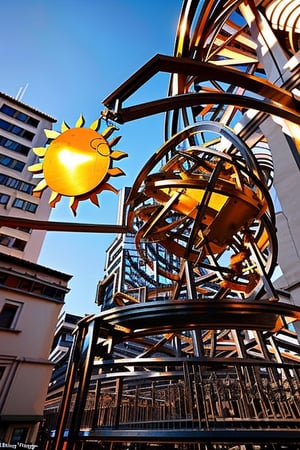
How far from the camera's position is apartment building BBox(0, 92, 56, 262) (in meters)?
20.2

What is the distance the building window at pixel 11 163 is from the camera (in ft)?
73.5

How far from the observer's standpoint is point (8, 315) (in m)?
13.1

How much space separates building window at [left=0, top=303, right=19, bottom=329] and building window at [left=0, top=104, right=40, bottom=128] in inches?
768

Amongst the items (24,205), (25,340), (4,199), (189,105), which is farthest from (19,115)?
(189,105)

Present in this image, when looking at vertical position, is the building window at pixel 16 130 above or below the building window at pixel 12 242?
above

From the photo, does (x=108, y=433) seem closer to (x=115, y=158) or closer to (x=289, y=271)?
(x=115, y=158)

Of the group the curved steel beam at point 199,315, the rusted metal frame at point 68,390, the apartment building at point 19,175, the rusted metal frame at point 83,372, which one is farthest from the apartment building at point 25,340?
the curved steel beam at point 199,315

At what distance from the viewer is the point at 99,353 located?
450cm

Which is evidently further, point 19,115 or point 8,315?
point 19,115

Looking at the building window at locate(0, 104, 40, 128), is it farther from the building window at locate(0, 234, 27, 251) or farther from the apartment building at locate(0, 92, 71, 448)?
the building window at locate(0, 234, 27, 251)

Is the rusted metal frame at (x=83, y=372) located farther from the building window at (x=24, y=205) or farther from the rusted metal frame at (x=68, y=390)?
the building window at (x=24, y=205)

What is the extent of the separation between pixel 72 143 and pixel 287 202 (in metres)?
5.37

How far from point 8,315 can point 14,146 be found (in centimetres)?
1662

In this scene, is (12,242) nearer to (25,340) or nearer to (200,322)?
(25,340)
